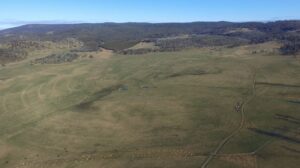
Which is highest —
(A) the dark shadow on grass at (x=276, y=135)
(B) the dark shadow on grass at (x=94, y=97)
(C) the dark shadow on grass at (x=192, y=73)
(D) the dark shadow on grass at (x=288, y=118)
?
(C) the dark shadow on grass at (x=192, y=73)

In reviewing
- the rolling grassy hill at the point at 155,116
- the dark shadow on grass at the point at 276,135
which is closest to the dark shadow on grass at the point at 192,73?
the rolling grassy hill at the point at 155,116

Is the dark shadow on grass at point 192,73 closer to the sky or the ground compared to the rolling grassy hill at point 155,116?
closer to the sky

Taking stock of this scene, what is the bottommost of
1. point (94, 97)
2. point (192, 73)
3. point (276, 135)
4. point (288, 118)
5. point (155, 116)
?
point (94, 97)

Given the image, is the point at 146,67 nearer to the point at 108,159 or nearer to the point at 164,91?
the point at 164,91

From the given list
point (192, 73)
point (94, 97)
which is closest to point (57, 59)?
point (192, 73)

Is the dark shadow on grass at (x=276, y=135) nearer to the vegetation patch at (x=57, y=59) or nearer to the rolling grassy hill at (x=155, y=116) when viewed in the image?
the rolling grassy hill at (x=155, y=116)

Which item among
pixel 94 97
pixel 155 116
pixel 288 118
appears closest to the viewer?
pixel 288 118

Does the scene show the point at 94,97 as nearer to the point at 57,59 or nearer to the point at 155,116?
the point at 155,116

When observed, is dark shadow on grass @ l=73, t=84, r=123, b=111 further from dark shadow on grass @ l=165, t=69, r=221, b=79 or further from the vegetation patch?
the vegetation patch

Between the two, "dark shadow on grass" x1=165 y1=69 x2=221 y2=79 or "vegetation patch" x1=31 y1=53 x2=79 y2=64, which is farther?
"vegetation patch" x1=31 y1=53 x2=79 y2=64

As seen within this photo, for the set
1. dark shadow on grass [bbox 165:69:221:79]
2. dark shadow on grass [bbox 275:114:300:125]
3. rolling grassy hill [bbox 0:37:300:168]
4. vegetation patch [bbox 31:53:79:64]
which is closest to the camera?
rolling grassy hill [bbox 0:37:300:168]

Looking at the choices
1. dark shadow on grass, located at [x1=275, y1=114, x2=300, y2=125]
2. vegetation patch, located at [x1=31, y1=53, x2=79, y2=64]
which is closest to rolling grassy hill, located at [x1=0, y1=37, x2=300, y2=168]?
dark shadow on grass, located at [x1=275, y1=114, x2=300, y2=125]

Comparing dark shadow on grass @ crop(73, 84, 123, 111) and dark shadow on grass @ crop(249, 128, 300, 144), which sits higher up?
dark shadow on grass @ crop(249, 128, 300, 144)
